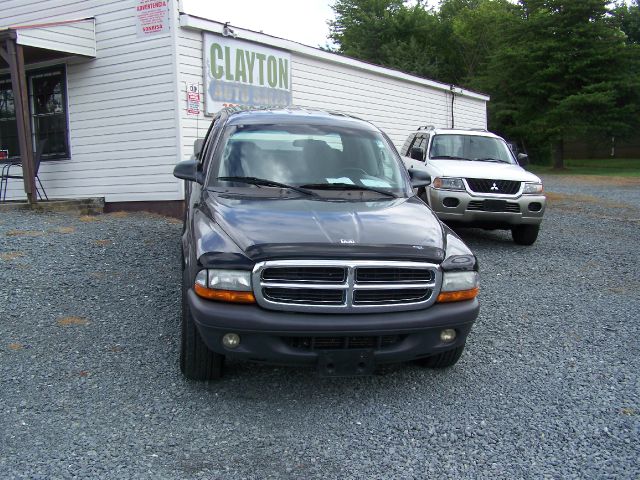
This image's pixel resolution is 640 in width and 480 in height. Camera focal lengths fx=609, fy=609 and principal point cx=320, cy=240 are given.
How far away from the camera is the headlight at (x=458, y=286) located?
3766mm

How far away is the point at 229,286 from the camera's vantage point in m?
3.50

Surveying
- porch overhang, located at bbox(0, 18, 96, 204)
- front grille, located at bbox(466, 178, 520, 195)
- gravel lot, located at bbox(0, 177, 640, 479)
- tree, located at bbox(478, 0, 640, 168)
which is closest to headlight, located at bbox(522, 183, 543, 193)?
front grille, located at bbox(466, 178, 520, 195)

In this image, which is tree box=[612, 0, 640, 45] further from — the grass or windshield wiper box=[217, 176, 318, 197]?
windshield wiper box=[217, 176, 318, 197]

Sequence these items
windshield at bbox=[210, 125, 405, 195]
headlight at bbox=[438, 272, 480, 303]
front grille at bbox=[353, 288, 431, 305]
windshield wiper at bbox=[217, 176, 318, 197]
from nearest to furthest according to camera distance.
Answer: front grille at bbox=[353, 288, 431, 305], headlight at bbox=[438, 272, 480, 303], windshield wiper at bbox=[217, 176, 318, 197], windshield at bbox=[210, 125, 405, 195]

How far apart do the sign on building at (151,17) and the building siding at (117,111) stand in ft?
0.35

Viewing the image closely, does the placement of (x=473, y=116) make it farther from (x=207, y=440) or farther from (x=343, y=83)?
(x=207, y=440)

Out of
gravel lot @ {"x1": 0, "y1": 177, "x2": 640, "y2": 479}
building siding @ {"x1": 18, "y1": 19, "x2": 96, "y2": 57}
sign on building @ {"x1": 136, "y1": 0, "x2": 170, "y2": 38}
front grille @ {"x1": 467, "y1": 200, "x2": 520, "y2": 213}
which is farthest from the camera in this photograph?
sign on building @ {"x1": 136, "y1": 0, "x2": 170, "y2": 38}

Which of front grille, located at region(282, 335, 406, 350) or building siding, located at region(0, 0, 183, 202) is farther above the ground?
building siding, located at region(0, 0, 183, 202)

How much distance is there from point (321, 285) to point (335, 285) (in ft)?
0.27

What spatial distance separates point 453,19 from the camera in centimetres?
4616

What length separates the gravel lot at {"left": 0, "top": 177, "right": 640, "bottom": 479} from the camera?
3.23 metres

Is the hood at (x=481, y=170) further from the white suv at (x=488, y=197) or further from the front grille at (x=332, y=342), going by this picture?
the front grille at (x=332, y=342)

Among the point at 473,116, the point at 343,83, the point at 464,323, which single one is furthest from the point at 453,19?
the point at 464,323

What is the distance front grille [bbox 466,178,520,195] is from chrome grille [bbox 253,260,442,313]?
17.2ft
